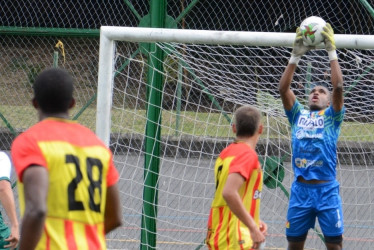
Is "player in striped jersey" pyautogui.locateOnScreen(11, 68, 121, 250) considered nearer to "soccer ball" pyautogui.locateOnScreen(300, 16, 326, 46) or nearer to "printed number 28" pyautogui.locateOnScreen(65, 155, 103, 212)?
"printed number 28" pyautogui.locateOnScreen(65, 155, 103, 212)

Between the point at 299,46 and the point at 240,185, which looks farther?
the point at 299,46

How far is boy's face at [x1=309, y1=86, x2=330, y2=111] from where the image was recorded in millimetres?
6508

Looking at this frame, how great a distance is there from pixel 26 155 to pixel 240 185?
1.72 metres

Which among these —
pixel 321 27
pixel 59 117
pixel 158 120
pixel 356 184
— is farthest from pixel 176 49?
pixel 59 117

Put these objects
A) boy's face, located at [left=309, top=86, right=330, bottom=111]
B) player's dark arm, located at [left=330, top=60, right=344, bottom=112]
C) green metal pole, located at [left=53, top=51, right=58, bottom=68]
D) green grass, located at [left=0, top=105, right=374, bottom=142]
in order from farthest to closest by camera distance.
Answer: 1. green metal pole, located at [left=53, top=51, right=58, bottom=68]
2. green grass, located at [left=0, top=105, right=374, bottom=142]
3. boy's face, located at [left=309, top=86, right=330, bottom=111]
4. player's dark arm, located at [left=330, top=60, right=344, bottom=112]

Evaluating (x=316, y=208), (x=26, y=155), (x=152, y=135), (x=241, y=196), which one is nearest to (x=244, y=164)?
(x=241, y=196)

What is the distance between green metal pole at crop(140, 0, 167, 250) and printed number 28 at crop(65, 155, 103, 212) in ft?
11.7

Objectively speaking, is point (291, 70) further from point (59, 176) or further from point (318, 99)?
point (59, 176)

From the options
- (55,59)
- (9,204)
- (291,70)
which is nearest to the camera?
(9,204)

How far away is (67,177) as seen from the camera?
3.27 metres

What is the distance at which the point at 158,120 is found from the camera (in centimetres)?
701

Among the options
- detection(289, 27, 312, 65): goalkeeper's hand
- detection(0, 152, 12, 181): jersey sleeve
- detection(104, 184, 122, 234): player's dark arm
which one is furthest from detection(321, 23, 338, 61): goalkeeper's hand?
detection(104, 184, 122, 234): player's dark arm

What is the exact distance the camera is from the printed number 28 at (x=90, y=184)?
3287 mm

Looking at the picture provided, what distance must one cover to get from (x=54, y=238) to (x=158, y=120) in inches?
148
